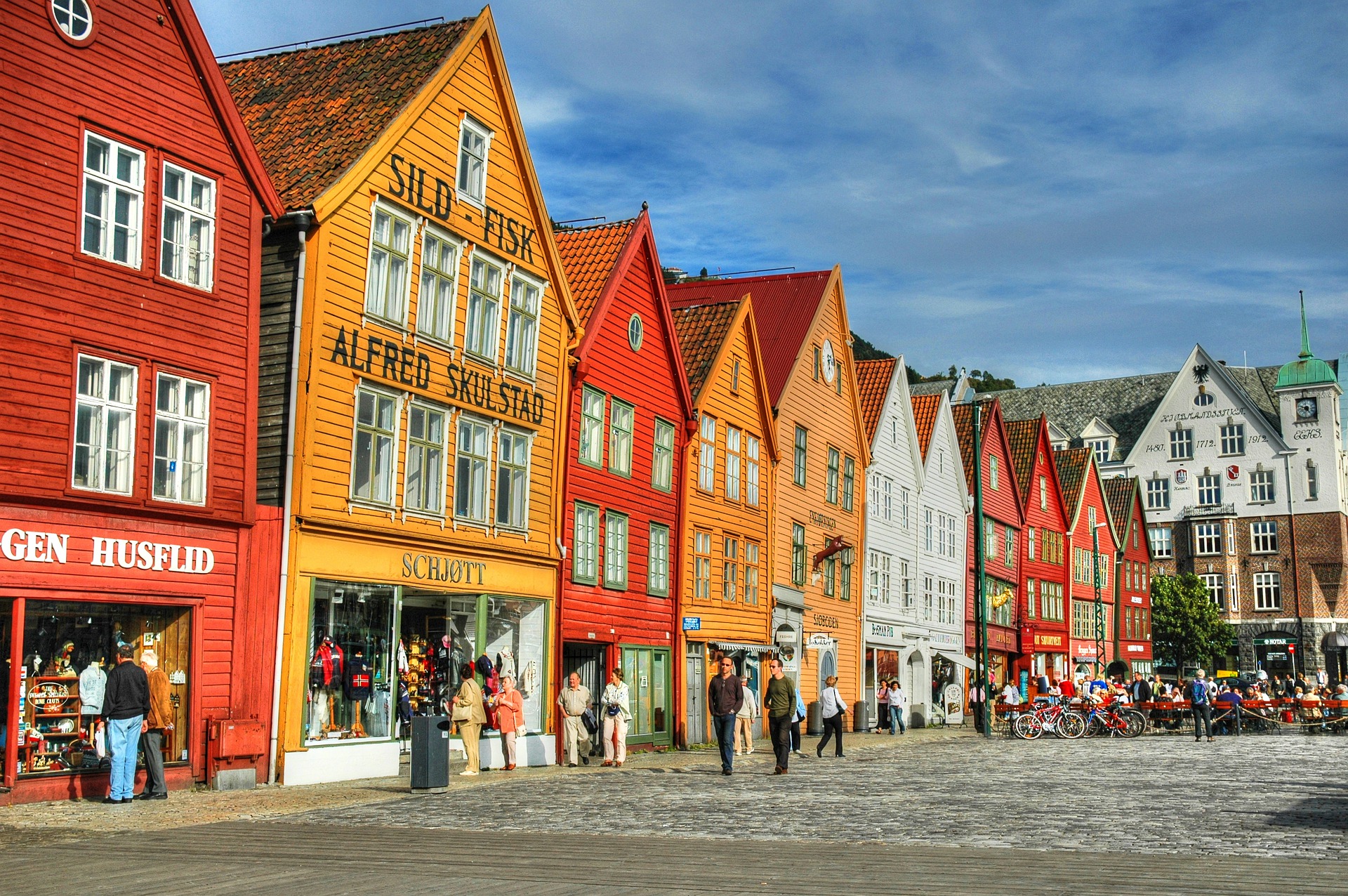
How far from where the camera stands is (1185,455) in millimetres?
93938

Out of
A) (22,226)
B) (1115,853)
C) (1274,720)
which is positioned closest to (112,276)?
(22,226)

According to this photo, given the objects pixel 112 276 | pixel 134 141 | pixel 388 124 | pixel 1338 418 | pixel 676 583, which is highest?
pixel 1338 418

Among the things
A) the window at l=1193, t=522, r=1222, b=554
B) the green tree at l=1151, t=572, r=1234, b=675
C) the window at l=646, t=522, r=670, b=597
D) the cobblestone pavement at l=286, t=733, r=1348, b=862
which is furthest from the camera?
the window at l=1193, t=522, r=1222, b=554

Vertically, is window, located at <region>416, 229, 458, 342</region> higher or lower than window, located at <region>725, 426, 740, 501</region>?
higher

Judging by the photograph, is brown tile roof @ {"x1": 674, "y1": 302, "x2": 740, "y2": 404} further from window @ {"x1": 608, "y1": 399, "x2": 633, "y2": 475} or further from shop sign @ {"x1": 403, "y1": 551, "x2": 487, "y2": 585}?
shop sign @ {"x1": 403, "y1": 551, "x2": 487, "y2": 585}

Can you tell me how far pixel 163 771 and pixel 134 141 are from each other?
8088 millimetres

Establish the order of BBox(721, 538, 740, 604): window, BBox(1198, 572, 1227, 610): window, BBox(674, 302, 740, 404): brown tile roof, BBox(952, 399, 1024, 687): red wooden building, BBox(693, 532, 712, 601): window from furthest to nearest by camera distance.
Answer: BBox(1198, 572, 1227, 610): window < BBox(952, 399, 1024, 687): red wooden building < BBox(721, 538, 740, 604): window < BBox(674, 302, 740, 404): brown tile roof < BBox(693, 532, 712, 601): window

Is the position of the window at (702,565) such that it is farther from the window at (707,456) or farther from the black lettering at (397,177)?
the black lettering at (397,177)

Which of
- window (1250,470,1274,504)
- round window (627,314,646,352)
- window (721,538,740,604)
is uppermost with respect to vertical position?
window (1250,470,1274,504)

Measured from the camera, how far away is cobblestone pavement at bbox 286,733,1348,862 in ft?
44.2

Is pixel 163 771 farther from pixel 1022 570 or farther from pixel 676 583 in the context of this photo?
pixel 1022 570

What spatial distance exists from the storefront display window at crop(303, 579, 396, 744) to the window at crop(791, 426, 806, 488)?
771 inches

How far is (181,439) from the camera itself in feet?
62.1

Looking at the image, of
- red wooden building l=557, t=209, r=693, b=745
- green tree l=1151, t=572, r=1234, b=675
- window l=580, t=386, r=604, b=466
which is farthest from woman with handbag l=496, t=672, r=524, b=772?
green tree l=1151, t=572, r=1234, b=675
